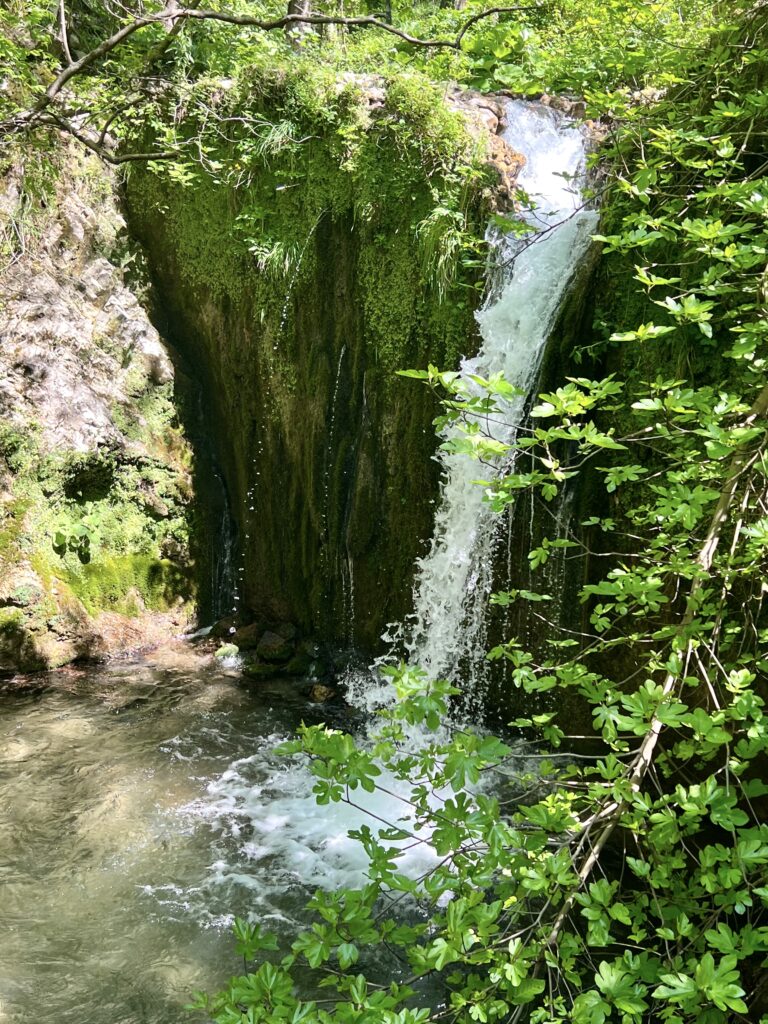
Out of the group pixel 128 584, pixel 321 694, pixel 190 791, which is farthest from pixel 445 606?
pixel 128 584

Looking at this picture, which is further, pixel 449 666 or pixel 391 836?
pixel 449 666

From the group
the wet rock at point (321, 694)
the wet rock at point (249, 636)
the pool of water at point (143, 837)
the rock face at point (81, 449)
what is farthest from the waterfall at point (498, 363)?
the rock face at point (81, 449)

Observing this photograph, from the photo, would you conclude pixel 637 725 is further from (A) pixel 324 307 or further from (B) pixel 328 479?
(A) pixel 324 307

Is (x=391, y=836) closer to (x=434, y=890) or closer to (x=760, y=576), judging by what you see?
(x=434, y=890)

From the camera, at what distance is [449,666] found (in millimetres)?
4727

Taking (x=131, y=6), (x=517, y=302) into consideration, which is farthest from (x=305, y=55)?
(x=517, y=302)

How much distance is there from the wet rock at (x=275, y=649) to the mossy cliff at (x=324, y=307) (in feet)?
0.80

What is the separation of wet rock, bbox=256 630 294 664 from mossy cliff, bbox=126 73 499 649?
0.80 feet

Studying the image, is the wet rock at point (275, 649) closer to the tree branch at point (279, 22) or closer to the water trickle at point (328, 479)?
the water trickle at point (328, 479)

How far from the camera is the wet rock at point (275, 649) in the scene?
5.77 metres

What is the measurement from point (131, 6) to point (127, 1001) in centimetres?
782

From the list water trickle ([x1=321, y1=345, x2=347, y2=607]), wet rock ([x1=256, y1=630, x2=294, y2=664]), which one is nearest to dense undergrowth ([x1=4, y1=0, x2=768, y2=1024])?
water trickle ([x1=321, y1=345, x2=347, y2=607])

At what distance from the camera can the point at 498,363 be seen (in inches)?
171

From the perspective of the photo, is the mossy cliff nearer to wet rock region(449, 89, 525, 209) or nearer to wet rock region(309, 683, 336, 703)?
wet rock region(449, 89, 525, 209)
